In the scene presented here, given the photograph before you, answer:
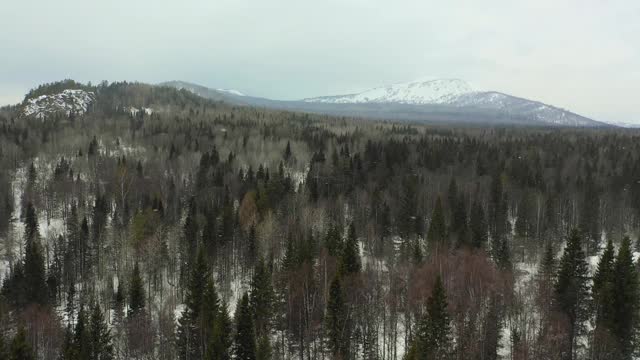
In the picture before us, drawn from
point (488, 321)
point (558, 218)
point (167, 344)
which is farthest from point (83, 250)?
point (558, 218)

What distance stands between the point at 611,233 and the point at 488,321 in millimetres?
54416

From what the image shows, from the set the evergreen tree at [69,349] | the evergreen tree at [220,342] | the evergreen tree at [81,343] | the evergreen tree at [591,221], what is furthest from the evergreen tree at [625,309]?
the evergreen tree at [69,349]

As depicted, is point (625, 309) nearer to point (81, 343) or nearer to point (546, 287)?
point (546, 287)

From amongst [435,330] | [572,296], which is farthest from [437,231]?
[435,330]

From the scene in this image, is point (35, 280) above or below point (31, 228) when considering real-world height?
below

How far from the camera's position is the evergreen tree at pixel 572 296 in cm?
5091

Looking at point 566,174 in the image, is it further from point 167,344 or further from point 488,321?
point 167,344

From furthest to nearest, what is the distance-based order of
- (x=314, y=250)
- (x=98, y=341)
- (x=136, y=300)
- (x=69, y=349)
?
(x=314, y=250), (x=136, y=300), (x=98, y=341), (x=69, y=349)

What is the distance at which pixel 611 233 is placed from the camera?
294ft

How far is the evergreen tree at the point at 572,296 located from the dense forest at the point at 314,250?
0.70ft

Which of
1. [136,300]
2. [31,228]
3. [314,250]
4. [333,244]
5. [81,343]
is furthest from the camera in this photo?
[31,228]

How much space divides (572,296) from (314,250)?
3283 cm

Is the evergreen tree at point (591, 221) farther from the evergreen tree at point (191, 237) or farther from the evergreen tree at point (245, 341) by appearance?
the evergreen tree at point (191, 237)

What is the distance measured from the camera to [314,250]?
70.1 metres
